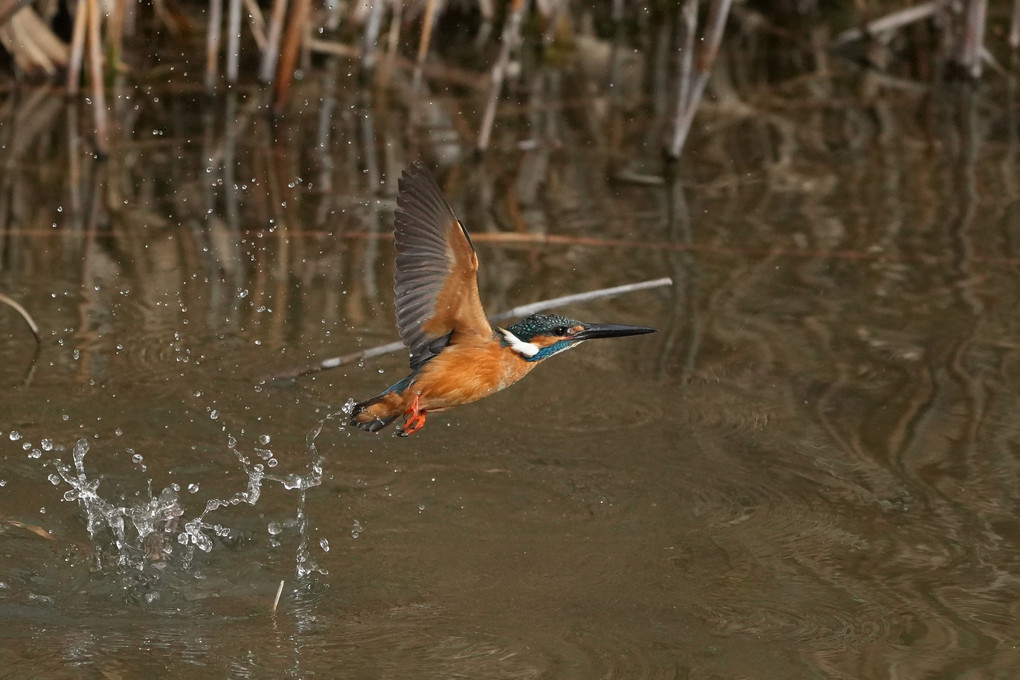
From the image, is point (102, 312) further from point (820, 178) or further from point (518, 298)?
point (820, 178)

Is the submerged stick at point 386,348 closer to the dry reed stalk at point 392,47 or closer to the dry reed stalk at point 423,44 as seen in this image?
the dry reed stalk at point 423,44

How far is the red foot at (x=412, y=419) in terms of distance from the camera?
381 cm

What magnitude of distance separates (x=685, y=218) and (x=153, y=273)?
241cm

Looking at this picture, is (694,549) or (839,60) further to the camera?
(839,60)

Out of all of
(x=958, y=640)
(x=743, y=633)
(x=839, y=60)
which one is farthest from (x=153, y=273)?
(x=839, y=60)

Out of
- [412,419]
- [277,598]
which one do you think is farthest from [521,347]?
[277,598]

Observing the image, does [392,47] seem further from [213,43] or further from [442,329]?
[442,329]

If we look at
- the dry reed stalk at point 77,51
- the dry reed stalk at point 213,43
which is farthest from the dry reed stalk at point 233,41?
the dry reed stalk at point 77,51

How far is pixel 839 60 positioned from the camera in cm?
1014

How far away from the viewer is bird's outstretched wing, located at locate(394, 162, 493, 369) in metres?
3.51

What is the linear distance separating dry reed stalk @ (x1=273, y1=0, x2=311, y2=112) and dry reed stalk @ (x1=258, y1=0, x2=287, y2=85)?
11 centimetres

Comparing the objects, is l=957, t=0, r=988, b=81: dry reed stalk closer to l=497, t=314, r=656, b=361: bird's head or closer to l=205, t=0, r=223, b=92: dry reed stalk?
l=205, t=0, r=223, b=92: dry reed stalk

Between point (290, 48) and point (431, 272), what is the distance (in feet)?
13.3

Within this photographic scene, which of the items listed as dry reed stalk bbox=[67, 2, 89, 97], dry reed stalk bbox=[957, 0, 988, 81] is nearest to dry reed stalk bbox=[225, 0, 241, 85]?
dry reed stalk bbox=[67, 2, 89, 97]
